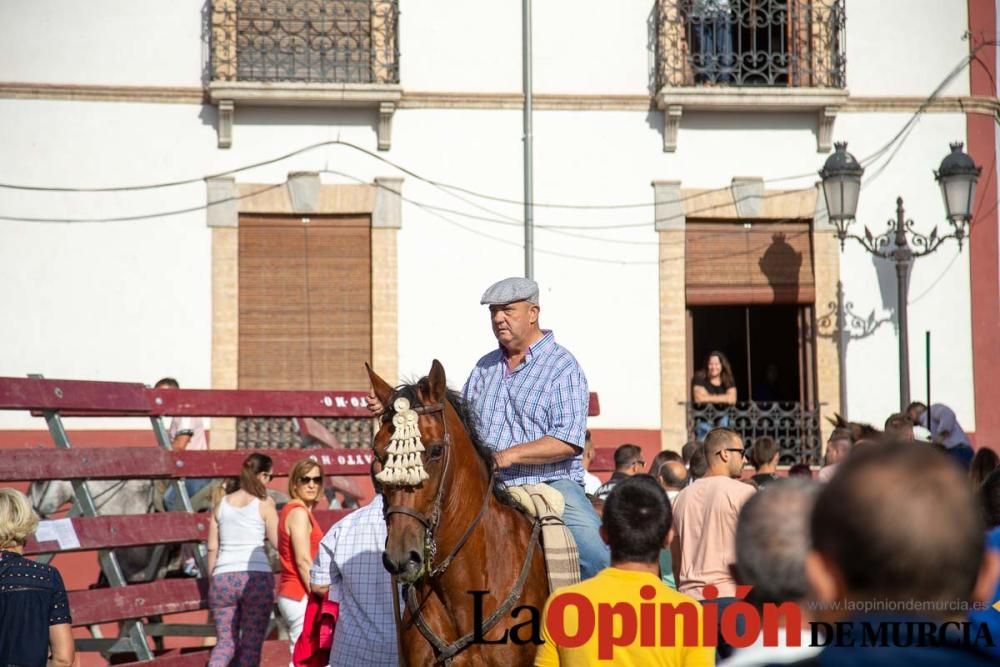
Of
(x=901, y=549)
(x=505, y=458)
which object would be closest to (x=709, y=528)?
(x=505, y=458)

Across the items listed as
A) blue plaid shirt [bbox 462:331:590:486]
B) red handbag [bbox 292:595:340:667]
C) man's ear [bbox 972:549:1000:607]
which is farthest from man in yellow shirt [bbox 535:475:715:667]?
red handbag [bbox 292:595:340:667]

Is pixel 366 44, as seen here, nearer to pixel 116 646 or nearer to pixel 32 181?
pixel 32 181

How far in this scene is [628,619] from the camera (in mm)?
3971

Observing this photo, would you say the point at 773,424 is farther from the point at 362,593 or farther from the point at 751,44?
the point at 362,593

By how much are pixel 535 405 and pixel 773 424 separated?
1034 cm

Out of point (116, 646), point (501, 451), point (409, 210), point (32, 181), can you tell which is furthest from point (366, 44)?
point (501, 451)

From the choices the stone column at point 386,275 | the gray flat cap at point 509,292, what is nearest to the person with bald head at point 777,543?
the gray flat cap at point 509,292

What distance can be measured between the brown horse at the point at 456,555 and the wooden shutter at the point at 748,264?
1089cm

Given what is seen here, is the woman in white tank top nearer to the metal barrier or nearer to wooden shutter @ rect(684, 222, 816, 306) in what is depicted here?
the metal barrier

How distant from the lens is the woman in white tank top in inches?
384

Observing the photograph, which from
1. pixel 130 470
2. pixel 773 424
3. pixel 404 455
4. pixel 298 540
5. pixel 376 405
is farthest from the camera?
pixel 773 424

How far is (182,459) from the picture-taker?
10.3 metres

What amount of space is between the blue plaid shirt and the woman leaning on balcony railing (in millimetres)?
9468

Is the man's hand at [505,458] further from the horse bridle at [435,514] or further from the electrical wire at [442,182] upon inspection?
the electrical wire at [442,182]
